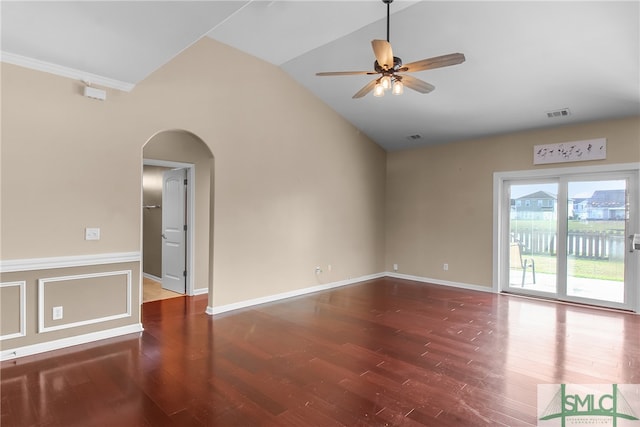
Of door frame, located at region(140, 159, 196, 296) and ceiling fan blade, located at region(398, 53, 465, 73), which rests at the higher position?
ceiling fan blade, located at region(398, 53, 465, 73)

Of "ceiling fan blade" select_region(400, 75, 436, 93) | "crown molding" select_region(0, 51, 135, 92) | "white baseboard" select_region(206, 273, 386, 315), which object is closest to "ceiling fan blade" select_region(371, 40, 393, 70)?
"ceiling fan blade" select_region(400, 75, 436, 93)

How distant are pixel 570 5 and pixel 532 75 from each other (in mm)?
1050

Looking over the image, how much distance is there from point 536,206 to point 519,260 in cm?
94

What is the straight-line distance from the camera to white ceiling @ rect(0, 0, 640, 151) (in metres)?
2.40

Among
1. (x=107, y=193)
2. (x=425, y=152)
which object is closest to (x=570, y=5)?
(x=425, y=152)

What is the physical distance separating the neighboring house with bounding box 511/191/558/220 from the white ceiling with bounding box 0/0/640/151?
114cm

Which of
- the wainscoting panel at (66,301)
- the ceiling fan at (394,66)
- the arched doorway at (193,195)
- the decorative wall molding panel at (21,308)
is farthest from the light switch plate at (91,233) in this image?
the ceiling fan at (394,66)

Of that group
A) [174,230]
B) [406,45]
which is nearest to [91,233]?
[174,230]

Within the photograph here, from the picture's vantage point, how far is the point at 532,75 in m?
4.05

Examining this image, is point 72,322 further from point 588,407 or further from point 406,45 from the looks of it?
point 406,45

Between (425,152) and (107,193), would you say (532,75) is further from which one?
(107,193)

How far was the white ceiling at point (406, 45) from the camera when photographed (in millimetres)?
2404

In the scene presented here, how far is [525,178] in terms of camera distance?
5.51 m

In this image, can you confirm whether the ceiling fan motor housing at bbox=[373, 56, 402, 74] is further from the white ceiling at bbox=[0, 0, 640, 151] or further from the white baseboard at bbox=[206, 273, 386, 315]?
the white baseboard at bbox=[206, 273, 386, 315]
